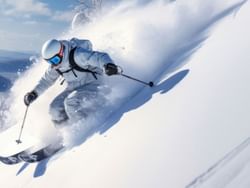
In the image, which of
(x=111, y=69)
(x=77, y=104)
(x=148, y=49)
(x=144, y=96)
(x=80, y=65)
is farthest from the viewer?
(x=148, y=49)

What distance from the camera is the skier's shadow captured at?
5531 mm

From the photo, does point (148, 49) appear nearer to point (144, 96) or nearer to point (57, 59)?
point (144, 96)

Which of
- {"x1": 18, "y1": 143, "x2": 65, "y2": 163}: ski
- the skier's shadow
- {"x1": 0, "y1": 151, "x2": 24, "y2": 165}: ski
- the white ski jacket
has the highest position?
the white ski jacket

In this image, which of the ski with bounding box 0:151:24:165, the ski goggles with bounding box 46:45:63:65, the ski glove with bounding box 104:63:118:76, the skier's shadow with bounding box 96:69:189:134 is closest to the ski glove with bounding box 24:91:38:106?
the ski with bounding box 0:151:24:165

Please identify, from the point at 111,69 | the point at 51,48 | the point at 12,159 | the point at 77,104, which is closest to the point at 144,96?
the point at 111,69

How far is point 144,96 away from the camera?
5875mm

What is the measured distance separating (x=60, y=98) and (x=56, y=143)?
729 millimetres

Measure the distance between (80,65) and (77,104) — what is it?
2.01 ft

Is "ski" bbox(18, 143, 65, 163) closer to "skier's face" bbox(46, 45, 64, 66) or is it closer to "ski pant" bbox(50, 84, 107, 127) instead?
"ski pant" bbox(50, 84, 107, 127)

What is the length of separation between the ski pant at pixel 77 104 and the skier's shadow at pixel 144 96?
1.38ft

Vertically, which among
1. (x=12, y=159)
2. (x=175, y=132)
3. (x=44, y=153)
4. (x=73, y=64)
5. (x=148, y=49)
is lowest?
(x=175, y=132)

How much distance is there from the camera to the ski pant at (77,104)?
6.16 metres

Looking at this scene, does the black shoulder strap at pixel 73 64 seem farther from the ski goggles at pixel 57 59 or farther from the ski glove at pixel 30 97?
the ski glove at pixel 30 97

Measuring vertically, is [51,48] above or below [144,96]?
above
